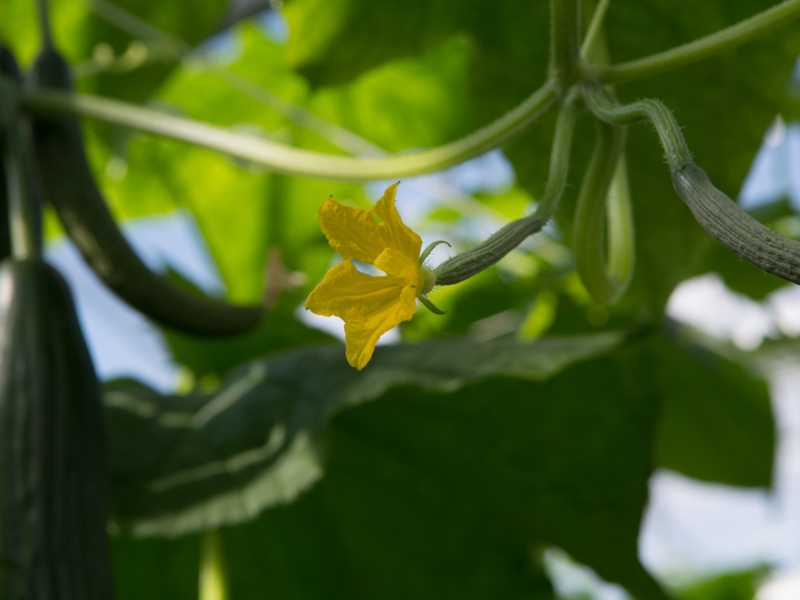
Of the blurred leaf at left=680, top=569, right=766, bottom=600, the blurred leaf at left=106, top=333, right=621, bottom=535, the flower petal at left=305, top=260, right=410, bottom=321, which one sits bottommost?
the blurred leaf at left=680, top=569, right=766, bottom=600

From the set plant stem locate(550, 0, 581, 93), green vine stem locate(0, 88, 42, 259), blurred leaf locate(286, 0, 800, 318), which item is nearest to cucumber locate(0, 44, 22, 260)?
green vine stem locate(0, 88, 42, 259)

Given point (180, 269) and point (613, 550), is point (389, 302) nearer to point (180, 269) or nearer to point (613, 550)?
point (613, 550)

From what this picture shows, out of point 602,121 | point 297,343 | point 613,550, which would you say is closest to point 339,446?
point 297,343

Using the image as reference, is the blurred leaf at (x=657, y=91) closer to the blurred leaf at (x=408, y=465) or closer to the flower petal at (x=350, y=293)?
the blurred leaf at (x=408, y=465)

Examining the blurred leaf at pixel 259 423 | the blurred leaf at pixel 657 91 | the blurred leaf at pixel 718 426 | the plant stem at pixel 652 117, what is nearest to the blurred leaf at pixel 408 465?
the blurred leaf at pixel 259 423

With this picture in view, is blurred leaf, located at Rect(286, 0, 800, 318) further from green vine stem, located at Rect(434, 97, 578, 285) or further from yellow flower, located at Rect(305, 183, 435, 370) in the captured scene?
yellow flower, located at Rect(305, 183, 435, 370)

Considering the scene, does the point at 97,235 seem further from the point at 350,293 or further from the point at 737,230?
the point at 737,230

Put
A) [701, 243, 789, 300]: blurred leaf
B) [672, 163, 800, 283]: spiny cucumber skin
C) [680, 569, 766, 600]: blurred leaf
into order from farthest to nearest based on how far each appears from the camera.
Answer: [680, 569, 766, 600]: blurred leaf
[701, 243, 789, 300]: blurred leaf
[672, 163, 800, 283]: spiny cucumber skin
